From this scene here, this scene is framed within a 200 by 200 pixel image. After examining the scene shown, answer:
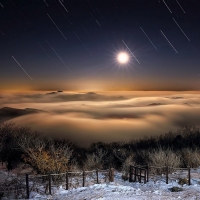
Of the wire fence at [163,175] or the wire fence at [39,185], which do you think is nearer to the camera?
the wire fence at [39,185]

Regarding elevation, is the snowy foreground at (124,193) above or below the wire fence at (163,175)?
below

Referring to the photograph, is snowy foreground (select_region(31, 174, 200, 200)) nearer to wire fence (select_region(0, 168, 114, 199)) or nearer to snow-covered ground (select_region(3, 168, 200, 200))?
snow-covered ground (select_region(3, 168, 200, 200))

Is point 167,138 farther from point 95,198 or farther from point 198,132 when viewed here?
point 95,198

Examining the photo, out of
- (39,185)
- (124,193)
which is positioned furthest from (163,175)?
(39,185)

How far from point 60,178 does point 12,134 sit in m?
31.8

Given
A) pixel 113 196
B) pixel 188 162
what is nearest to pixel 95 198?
pixel 113 196

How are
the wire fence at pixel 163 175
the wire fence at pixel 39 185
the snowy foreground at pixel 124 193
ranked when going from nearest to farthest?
the snowy foreground at pixel 124 193 < the wire fence at pixel 39 185 < the wire fence at pixel 163 175

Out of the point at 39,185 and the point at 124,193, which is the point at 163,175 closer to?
the point at 124,193

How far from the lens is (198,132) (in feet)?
260

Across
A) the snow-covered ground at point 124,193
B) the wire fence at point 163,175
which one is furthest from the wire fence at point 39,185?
the wire fence at point 163,175

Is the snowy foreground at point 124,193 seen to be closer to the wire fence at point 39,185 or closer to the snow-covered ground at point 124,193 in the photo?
the snow-covered ground at point 124,193

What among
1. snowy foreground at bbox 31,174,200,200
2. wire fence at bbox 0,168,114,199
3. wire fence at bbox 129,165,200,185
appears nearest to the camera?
snowy foreground at bbox 31,174,200,200

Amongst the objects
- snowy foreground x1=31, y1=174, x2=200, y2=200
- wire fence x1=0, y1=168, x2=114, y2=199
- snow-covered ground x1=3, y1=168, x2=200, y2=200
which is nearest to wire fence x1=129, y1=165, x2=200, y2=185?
snow-covered ground x1=3, y1=168, x2=200, y2=200

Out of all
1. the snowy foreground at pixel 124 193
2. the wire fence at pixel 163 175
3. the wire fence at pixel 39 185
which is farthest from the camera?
the wire fence at pixel 163 175
